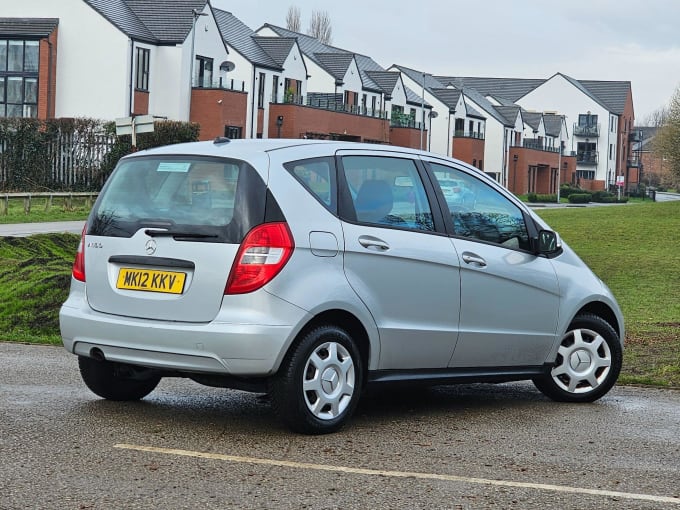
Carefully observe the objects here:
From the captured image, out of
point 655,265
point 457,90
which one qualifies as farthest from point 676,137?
point 457,90

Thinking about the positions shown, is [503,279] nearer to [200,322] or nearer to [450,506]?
[200,322]

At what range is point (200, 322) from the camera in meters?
6.57

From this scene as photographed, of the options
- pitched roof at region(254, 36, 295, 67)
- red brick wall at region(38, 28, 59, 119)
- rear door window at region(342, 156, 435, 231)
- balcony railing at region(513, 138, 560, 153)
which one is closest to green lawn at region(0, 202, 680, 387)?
rear door window at region(342, 156, 435, 231)

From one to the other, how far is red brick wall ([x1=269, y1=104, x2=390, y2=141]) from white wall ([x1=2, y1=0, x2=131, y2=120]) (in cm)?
1237

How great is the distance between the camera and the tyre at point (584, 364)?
827cm

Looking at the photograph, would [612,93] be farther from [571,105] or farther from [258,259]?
[258,259]

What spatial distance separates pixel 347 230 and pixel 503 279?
1.39 meters

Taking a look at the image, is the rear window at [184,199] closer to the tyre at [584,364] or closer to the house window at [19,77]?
the tyre at [584,364]

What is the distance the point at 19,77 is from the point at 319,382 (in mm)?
53073

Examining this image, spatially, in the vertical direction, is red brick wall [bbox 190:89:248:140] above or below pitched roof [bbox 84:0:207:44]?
below

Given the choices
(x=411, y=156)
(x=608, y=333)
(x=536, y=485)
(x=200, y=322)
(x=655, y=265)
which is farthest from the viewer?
(x=655, y=265)

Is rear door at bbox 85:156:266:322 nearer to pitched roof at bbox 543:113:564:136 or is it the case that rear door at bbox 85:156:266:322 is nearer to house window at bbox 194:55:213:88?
house window at bbox 194:55:213:88

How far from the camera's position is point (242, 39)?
6969cm

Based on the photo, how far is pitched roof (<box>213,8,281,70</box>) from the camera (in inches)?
2648
